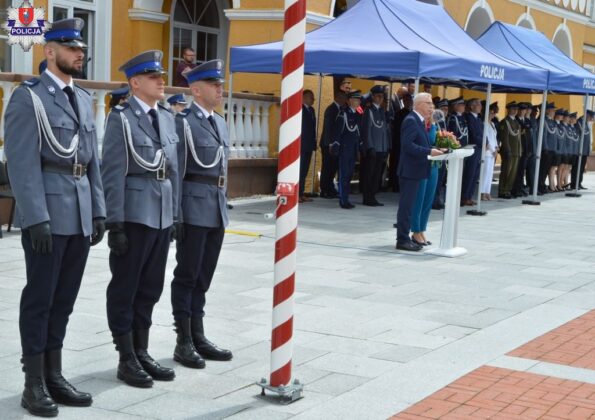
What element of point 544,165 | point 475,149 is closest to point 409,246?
point 475,149

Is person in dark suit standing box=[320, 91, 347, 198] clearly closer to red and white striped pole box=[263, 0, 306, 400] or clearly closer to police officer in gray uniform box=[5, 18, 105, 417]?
red and white striped pole box=[263, 0, 306, 400]

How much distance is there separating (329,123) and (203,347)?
10301mm

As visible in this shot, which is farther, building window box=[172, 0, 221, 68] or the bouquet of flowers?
building window box=[172, 0, 221, 68]

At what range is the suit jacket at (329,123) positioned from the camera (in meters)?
16.2

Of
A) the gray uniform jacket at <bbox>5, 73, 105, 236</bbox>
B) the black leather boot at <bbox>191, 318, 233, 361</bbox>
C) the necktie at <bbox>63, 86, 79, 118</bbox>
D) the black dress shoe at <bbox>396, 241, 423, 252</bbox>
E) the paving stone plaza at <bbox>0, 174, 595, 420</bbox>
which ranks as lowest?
the black dress shoe at <bbox>396, 241, 423, 252</bbox>

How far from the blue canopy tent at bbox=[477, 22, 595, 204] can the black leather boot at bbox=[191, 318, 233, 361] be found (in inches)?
503

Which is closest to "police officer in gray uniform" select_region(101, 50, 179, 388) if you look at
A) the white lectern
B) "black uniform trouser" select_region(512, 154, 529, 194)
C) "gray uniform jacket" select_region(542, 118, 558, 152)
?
the white lectern

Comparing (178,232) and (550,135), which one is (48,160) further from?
(550,135)

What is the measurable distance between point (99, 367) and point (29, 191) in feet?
4.61

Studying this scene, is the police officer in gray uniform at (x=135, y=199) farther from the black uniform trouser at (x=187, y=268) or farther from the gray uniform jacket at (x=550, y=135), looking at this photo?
the gray uniform jacket at (x=550, y=135)

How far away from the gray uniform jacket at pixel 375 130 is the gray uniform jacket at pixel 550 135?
515cm

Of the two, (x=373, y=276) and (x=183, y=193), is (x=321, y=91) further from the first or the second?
A: (x=183, y=193)

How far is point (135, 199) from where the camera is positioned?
18.1 ft

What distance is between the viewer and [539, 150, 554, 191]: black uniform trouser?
2078cm
